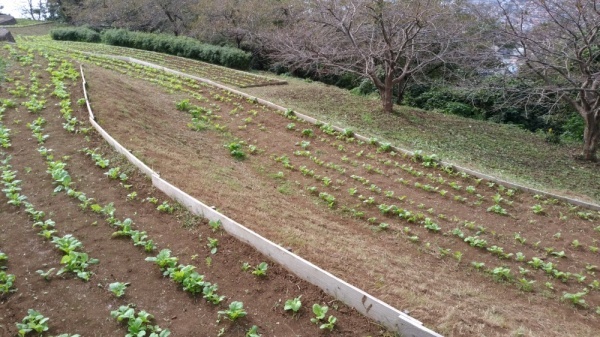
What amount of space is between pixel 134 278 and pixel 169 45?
19699 mm

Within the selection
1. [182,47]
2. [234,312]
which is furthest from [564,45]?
[182,47]

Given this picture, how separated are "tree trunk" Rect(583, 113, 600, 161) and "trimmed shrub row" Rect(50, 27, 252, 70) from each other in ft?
46.7

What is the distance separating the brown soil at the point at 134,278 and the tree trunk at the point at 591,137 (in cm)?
920

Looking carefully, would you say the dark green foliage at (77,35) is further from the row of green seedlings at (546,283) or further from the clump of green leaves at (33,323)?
the row of green seedlings at (546,283)

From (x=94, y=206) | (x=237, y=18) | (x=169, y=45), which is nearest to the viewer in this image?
(x=94, y=206)

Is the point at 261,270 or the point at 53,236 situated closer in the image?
the point at 261,270

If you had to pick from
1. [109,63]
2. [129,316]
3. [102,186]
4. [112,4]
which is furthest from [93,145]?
[112,4]

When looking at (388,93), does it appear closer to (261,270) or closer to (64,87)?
(64,87)

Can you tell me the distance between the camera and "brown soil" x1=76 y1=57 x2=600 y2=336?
495cm

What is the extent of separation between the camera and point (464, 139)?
11922 mm

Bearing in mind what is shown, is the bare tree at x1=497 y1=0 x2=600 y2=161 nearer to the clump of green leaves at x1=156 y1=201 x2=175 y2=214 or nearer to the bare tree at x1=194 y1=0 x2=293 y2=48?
the clump of green leaves at x1=156 y1=201 x2=175 y2=214

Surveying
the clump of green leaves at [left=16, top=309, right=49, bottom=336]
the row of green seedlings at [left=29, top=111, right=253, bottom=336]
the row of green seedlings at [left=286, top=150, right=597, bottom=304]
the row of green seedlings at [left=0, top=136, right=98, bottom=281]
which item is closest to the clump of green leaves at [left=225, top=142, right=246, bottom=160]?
the row of green seedlings at [left=286, top=150, right=597, bottom=304]

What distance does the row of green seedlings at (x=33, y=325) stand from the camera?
401 cm

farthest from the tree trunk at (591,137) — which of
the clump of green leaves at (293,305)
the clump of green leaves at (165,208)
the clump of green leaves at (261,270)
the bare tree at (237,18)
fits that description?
the bare tree at (237,18)
